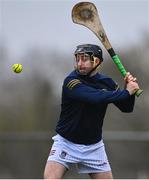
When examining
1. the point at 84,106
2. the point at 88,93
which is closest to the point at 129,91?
the point at 88,93

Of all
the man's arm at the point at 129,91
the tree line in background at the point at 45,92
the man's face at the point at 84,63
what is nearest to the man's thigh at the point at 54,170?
the man's arm at the point at 129,91

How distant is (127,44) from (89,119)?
691 inches

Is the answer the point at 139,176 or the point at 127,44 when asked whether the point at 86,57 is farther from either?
the point at 127,44

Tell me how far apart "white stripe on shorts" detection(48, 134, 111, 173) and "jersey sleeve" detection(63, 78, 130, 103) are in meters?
0.49

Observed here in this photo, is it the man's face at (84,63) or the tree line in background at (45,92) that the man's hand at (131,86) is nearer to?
the man's face at (84,63)

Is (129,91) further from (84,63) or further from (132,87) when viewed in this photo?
(84,63)

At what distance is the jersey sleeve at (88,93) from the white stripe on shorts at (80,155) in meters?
0.49

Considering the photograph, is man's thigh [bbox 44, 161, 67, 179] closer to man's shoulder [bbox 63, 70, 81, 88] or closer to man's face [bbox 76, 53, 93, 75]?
man's shoulder [bbox 63, 70, 81, 88]

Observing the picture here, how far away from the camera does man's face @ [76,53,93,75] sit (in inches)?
323

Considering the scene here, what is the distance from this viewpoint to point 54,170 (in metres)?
8.17

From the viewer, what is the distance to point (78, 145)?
8328 millimetres

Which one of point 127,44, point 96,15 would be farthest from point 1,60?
point 96,15

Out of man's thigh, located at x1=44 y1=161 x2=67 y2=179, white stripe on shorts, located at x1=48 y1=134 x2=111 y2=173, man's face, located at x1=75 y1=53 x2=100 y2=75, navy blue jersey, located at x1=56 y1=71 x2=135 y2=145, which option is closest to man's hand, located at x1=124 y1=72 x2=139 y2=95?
navy blue jersey, located at x1=56 y1=71 x2=135 y2=145

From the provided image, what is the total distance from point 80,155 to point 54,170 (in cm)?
32
